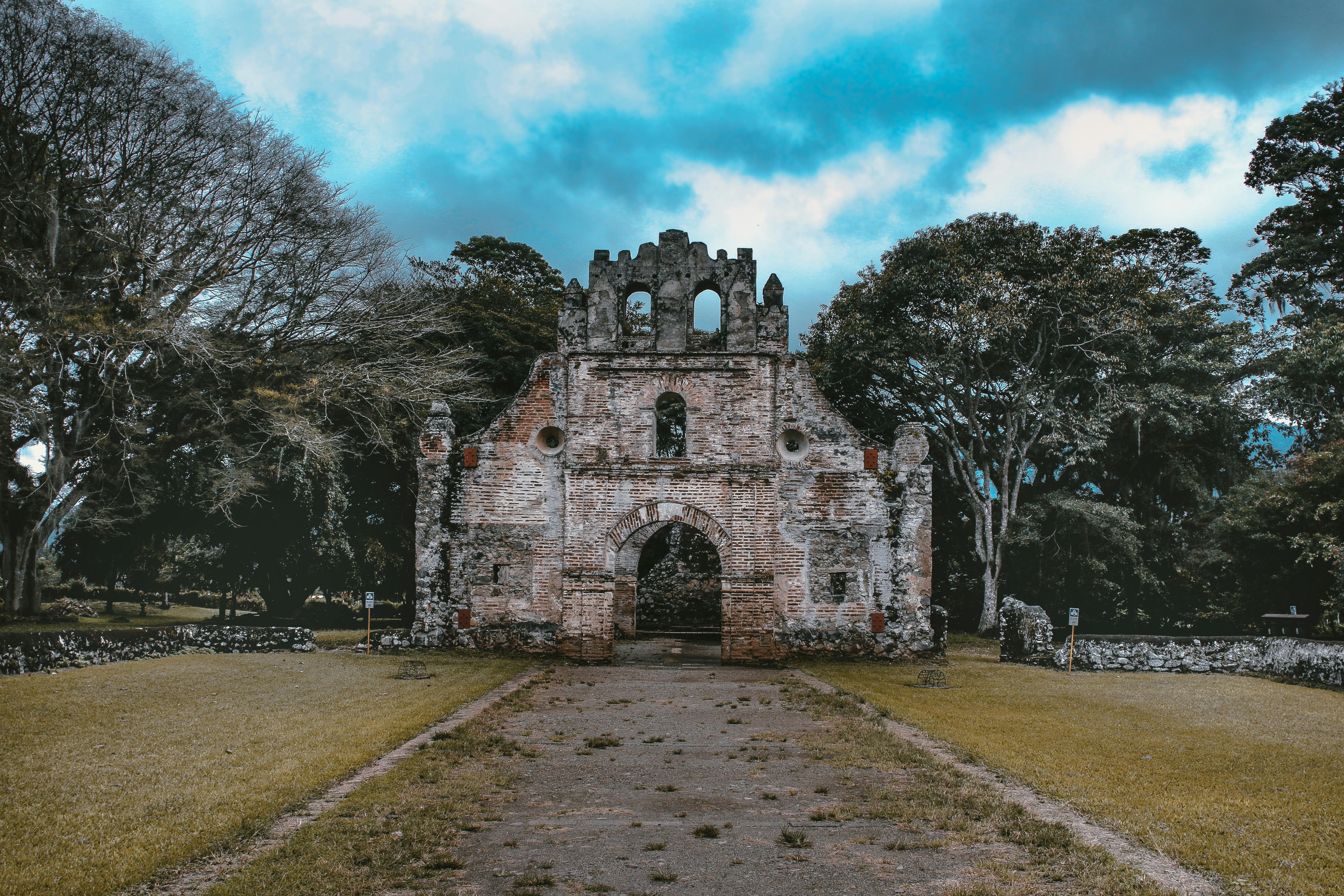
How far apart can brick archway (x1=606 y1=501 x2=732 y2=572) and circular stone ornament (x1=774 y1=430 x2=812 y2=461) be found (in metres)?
2.10

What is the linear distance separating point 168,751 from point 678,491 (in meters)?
11.1

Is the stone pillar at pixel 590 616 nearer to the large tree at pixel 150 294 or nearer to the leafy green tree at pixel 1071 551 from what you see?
the large tree at pixel 150 294

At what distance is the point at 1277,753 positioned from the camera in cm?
888

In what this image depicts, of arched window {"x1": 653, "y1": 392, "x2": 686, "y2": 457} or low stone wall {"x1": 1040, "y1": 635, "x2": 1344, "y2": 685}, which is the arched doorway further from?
low stone wall {"x1": 1040, "y1": 635, "x2": 1344, "y2": 685}

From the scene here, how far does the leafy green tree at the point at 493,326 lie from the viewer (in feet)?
84.7

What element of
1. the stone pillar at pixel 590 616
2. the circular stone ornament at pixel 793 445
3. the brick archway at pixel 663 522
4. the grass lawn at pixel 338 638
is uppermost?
the circular stone ornament at pixel 793 445

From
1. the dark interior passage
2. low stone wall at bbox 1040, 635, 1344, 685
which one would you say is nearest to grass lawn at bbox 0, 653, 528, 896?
low stone wall at bbox 1040, 635, 1344, 685

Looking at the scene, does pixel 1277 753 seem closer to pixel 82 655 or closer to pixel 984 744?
pixel 984 744

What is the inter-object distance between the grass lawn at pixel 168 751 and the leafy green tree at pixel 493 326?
36.9ft

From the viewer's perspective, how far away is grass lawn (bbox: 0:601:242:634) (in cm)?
1816

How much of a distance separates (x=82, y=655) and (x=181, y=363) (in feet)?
29.0

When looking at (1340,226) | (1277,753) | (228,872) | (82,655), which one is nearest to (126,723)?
(228,872)

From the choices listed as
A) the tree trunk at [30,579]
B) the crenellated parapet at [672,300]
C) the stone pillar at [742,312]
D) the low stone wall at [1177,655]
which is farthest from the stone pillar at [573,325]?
the tree trunk at [30,579]

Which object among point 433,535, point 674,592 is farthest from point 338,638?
point 674,592
